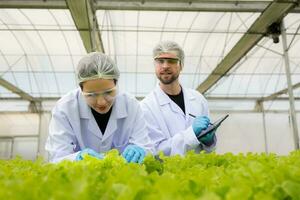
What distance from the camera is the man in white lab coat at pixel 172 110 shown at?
3311mm

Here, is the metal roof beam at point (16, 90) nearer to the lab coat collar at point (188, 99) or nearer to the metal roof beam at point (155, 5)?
the metal roof beam at point (155, 5)

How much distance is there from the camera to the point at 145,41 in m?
10.4

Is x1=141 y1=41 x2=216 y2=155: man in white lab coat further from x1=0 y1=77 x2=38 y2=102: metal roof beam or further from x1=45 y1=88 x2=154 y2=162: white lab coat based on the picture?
x1=0 y1=77 x2=38 y2=102: metal roof beam

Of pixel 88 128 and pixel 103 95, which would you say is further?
pixel 88 128

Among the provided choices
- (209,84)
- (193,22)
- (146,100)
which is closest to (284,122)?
(209,84)

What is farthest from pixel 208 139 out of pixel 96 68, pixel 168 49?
pixel 96 68

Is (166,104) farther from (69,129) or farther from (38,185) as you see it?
(38,185)

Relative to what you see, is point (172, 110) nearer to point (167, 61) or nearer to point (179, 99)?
point (179, 99)

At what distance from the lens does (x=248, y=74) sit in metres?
13.2

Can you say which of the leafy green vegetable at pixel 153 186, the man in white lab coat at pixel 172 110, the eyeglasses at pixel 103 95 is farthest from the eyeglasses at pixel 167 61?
the leafy green vegetable at pixel 153 186

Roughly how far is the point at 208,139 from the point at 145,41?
24.1 feet

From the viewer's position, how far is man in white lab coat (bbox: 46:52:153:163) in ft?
8.97

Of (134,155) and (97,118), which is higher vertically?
(97,118)

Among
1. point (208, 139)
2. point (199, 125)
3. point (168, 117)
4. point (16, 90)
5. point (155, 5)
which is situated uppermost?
point (155, 5)
